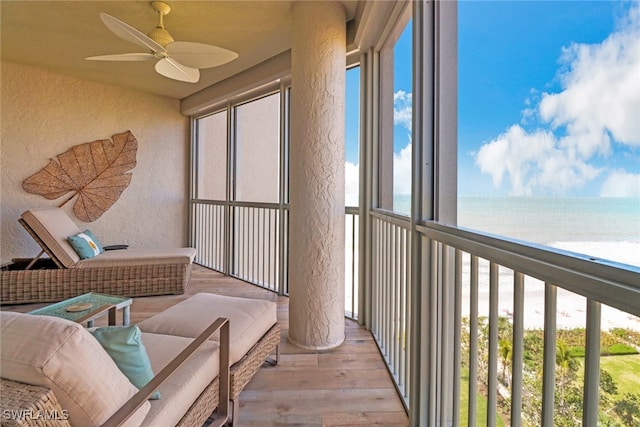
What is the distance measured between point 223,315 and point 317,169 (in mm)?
1180

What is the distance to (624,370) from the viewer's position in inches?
24.4

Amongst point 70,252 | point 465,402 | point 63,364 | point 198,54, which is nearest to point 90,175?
point 70,252

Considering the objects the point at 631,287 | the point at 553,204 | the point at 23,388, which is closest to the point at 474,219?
the point at 553,204

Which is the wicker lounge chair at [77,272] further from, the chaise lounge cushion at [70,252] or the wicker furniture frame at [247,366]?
the wicker furniture frame at [247,366]

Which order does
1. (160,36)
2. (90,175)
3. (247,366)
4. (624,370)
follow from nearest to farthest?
(624,370) < (247,366) < (160,36) < (90,175)

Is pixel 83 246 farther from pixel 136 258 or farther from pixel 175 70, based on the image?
pixel 175 70

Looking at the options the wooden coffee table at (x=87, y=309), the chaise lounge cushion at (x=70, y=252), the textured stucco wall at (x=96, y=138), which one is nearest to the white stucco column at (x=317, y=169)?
the wooden coffee table at (x=87, y=309)

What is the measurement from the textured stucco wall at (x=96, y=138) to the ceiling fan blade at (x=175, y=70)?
2.48 metres

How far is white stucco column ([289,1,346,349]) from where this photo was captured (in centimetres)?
240

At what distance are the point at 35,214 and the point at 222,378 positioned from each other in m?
3.28

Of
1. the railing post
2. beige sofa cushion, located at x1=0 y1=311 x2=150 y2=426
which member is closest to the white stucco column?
beige sofa cushion, located at x1=0 y1=311 x2=150 y2=426

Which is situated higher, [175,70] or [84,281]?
[175,70]

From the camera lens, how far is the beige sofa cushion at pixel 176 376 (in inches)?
44.1

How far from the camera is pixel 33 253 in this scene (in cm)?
429
